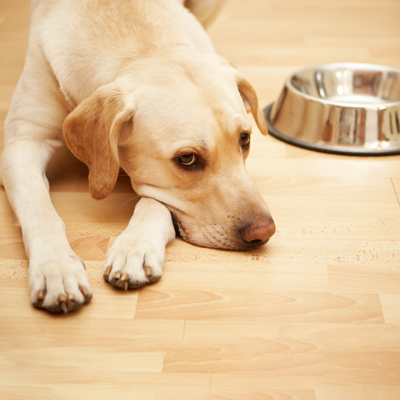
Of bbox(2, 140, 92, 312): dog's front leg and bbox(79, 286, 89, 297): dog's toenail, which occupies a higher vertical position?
bbox(2, 140, 92, 312): dog's front leg

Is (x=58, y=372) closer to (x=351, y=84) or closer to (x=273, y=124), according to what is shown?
(x=273, y=124)

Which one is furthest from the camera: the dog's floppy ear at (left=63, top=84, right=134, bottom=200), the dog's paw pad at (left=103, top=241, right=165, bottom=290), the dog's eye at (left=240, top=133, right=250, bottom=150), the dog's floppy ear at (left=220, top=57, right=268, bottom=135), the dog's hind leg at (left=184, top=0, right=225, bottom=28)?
the dog's hind leg at (left=184, top=0, right=225, bottom=28)

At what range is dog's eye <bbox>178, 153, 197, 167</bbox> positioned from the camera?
68.5 inches

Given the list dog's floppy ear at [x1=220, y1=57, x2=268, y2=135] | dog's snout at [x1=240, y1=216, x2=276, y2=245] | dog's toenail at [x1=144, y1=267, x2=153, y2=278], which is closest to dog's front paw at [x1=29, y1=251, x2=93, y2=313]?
dog's toenail at [x1=144, y1=267, x2=153, y2=278]

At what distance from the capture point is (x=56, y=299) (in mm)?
1513

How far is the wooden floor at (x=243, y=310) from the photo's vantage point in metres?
1.36

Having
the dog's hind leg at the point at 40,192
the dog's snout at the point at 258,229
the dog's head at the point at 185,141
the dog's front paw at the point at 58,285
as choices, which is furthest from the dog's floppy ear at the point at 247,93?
the dog's front paw at the point at 58,285

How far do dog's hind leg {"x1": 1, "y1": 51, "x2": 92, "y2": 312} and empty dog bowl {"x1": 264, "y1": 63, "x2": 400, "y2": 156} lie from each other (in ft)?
4.08

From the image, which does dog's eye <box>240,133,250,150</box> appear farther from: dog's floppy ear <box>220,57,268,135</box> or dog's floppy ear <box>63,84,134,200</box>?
dog's floppy ear <box>63,84,134,200</box>

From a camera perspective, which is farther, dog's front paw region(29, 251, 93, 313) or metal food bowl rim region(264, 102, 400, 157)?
metal food bowl rim region(264, 102, 400, 157)

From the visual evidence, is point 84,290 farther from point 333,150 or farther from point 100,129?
point 333,150

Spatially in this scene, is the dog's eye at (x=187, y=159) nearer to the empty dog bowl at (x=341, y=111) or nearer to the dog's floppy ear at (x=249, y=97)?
the dog's floppy ear at (x=249, y=97)

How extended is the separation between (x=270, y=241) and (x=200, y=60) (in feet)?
2.38

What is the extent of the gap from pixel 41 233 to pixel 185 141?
0.58m
